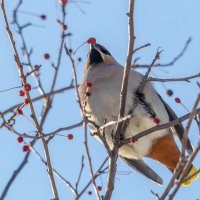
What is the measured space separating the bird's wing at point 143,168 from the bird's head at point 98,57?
1012 millimetres

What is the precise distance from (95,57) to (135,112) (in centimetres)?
120

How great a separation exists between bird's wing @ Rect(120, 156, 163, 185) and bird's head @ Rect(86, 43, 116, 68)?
1.01 metres

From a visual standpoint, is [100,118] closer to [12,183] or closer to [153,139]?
[153,139]

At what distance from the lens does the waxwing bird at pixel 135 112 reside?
15.8ft

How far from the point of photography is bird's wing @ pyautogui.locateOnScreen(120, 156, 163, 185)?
5.23 metres

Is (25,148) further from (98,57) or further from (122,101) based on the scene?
(98,57)

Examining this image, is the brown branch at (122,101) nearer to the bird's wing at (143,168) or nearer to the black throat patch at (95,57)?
the bird's wing at (143,168)

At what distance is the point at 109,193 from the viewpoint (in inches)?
130

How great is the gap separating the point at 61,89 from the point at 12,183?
3.09 feet

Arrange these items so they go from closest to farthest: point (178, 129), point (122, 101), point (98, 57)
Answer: point (122, 101) → point (178, 129) → point (98, 57)

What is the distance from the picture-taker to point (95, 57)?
582cm

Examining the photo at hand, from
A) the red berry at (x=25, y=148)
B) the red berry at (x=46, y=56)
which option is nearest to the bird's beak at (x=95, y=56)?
the red berry at (x=46, y=56)

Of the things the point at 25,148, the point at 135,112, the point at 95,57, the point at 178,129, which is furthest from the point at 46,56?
the point at 95,57

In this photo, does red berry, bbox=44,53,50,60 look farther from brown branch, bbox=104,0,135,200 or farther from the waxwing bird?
brown branch, bbox=104,0,135,200
